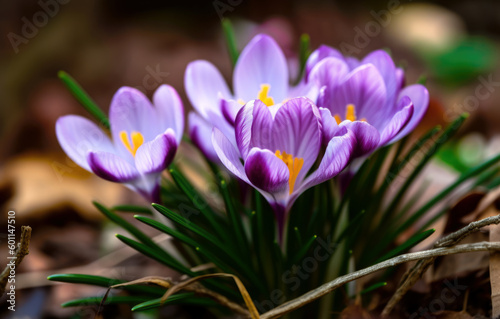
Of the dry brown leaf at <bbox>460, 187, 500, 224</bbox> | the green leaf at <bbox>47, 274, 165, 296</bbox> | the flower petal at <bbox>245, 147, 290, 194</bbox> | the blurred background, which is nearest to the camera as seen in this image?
the flower petal at <bbox>245, 147, 290, 194</bbox>

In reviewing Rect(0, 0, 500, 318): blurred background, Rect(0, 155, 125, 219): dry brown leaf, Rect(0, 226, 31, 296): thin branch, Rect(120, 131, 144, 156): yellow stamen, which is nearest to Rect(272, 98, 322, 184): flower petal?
Rect(120, 131, 144, 156): yellow stamen

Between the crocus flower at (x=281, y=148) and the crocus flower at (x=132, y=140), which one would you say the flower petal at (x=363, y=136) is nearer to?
the crocus flower at (x=281, y=148)

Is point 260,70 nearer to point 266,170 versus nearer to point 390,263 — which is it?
point 266,170

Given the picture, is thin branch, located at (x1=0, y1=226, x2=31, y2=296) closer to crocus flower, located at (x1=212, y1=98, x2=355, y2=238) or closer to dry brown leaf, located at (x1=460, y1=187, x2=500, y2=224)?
crocus flower, located at (x1=212, y1=98, x2=355, y2=238)

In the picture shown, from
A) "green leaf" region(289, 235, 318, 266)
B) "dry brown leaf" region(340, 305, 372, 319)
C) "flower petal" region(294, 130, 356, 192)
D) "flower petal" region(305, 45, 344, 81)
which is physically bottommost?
Answer: "dry brown leaf" region(340, 305, 372, 319)

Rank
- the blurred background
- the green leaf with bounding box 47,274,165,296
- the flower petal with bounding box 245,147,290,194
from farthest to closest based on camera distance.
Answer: the blurred background → the green leaf with bounding box 47,274,165,296 → the flower petal with bounding box 245,147,290,194

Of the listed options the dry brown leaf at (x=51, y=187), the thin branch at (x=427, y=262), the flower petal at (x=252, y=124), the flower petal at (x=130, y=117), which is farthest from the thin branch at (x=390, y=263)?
the dry brown leaf at (x=51, y=187)
